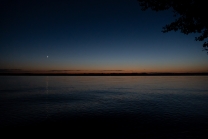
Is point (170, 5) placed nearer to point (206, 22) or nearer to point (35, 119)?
point (206, 22)

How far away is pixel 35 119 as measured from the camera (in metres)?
19.0

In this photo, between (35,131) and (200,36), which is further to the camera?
(35,131)

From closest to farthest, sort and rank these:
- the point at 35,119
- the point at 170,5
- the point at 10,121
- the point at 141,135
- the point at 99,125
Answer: the point at 170,5, the point at 141,135, the point at 99,125, the point at 10,121, the point at 35,119

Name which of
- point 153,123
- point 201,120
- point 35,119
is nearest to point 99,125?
point 153,123

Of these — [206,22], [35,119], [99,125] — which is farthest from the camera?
[35,119]

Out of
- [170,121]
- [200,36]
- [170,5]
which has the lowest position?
[170,121]

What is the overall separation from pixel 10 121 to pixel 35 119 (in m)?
2.50

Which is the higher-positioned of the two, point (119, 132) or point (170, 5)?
point (170, 5)

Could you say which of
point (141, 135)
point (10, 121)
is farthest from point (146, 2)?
point (10, 121)

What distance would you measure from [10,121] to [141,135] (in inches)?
543

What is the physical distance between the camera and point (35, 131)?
14758 mm

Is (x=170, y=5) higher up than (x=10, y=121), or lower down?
higher up

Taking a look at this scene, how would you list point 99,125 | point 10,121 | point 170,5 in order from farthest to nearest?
point 10,121, point 99,125, point 170,5

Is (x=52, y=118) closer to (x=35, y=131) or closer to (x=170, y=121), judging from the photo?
(x=35, y=131)
